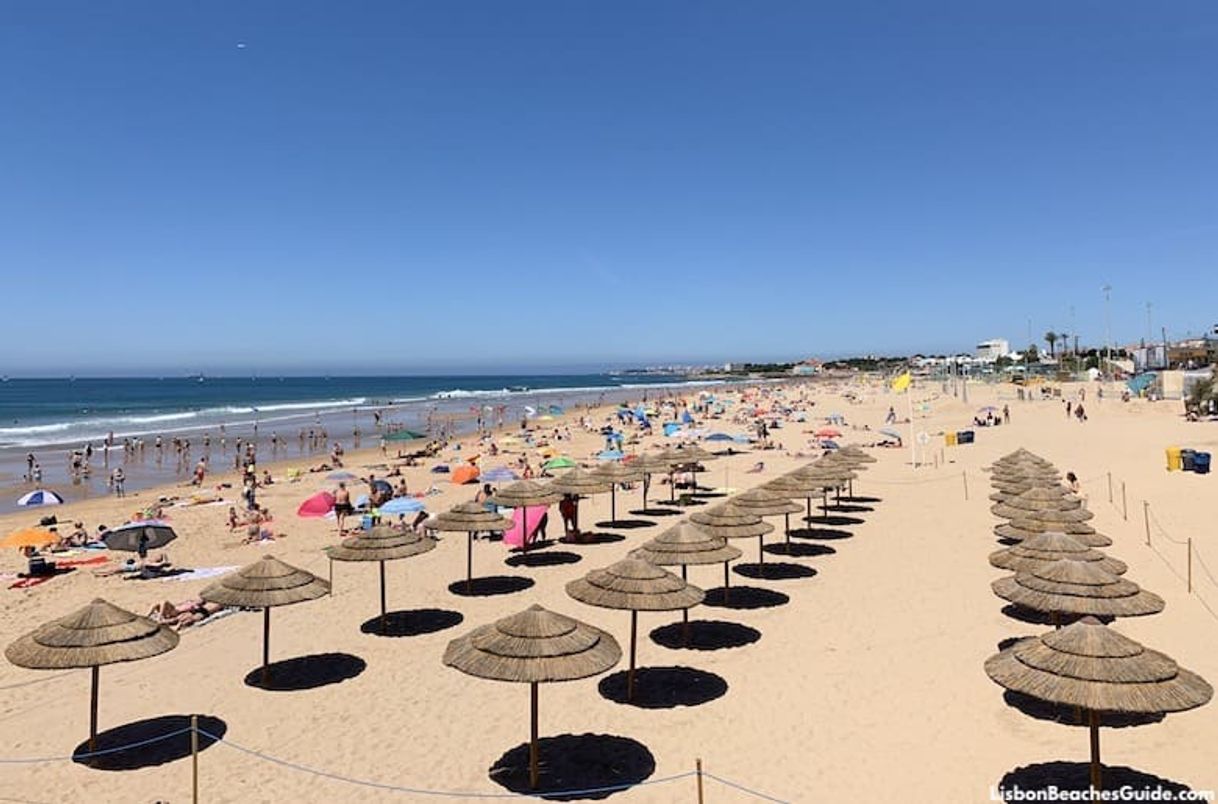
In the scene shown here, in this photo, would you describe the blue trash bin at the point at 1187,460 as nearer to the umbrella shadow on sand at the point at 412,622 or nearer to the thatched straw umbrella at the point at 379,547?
the umbrella shadow on sand at the point at 412,622

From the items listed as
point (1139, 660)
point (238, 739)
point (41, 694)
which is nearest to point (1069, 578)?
point (1139, 660)

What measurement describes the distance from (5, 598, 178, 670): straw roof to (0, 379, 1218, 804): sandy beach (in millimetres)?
1277

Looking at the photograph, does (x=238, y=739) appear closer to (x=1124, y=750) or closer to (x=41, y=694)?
(x=41, y=694)

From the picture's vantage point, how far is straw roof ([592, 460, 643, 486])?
19.6 meters

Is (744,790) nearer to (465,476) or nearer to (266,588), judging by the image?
(266,588)

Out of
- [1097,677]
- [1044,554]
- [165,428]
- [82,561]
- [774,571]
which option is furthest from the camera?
[165,428]

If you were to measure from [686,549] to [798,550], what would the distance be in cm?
695

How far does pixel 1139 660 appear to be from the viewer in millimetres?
6453

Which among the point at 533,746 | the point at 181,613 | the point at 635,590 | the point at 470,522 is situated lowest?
the point at 181,613

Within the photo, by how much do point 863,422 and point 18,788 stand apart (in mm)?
49835

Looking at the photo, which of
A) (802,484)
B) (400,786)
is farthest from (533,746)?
(802,484)

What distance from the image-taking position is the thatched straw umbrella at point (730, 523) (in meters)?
12.9

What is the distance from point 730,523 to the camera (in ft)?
43.1

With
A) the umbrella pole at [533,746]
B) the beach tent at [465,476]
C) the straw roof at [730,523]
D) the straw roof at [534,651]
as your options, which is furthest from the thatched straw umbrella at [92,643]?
the beach tent at [465,476]
